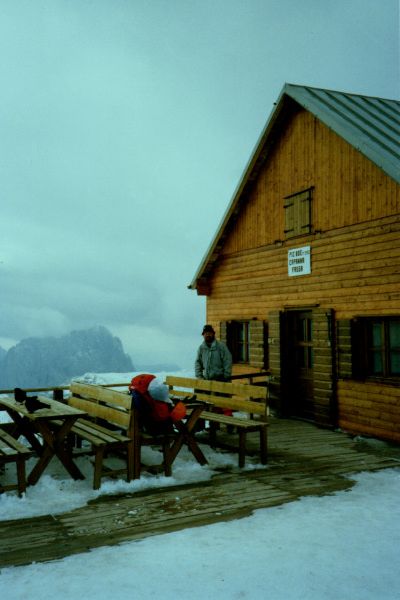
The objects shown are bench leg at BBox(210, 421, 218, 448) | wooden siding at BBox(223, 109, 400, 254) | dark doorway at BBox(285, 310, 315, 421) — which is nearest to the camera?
bench leg at BBox(210, 421, 218, 448)

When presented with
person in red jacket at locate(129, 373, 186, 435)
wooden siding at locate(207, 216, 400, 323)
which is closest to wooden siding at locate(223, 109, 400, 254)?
wooden siding at locate(207, 216, 400, 323)

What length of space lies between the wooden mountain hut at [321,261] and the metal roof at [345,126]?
0.03 metres

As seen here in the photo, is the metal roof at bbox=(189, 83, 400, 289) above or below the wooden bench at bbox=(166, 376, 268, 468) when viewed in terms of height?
above

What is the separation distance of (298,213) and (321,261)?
1369mm

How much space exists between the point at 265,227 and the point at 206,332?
13.4ft

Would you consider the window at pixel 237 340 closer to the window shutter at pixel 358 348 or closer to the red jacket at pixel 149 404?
the window shutter at pixel 358 348

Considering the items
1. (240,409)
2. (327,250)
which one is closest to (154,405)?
(240,409)

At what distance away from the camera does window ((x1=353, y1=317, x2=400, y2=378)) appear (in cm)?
953

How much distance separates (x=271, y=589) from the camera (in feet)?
12.4

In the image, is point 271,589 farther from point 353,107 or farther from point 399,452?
point 353,107

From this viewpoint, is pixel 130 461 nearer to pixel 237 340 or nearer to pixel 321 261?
pixel 321 261

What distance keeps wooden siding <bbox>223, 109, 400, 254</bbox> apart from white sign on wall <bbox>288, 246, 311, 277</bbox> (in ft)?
1.88

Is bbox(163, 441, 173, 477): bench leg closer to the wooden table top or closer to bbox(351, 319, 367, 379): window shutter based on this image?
the wooden table top

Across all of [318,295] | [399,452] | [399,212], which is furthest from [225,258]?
[399,452]
